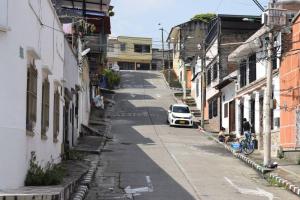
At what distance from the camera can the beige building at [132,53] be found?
9700cm

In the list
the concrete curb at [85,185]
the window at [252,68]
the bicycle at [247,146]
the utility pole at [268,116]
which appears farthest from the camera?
the window at [252,68]

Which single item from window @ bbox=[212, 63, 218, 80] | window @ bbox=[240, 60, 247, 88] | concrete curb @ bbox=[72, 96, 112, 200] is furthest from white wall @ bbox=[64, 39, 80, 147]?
window @ bbox=[212, 63, 218, 80]

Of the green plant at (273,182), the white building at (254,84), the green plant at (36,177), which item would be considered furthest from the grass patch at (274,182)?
the green plant at (36,177)

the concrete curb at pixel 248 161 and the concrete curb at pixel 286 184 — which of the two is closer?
the concrete curb at pixel 286 184

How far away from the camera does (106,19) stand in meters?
41.3

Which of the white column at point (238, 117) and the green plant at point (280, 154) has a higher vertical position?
the white column at point (238, 117)

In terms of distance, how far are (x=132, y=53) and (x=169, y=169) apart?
3063 inches

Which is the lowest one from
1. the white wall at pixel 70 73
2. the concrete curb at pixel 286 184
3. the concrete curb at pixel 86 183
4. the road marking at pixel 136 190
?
the concrete curb at pixel 286 184

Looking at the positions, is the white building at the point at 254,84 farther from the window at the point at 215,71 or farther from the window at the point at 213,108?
the window at the point at 215,71

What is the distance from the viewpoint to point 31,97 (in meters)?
13.8

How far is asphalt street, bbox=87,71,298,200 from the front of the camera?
16672 millimetres

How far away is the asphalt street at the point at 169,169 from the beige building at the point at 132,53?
53038 mm

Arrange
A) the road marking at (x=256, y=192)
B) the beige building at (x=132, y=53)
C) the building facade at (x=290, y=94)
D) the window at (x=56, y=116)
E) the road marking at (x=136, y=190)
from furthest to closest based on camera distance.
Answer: the beige building at (x=132, y=53)
the building facade at (x=290, y=94)
the window at (x=56, y=116)
the road marking at (x=256, y=192)
the road marking at (x=136, y=190)

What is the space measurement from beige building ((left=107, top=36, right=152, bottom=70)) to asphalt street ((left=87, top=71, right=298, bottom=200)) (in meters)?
53.0
